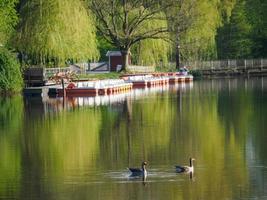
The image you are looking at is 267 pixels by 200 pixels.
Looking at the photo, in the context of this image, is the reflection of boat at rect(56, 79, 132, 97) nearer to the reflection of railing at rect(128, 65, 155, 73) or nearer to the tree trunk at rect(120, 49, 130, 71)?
the tree trunk at rect(120, 49, 130, 71)

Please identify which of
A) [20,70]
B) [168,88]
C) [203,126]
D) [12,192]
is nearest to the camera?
→ [12,192]

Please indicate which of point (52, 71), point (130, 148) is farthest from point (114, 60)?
point (130, 148)

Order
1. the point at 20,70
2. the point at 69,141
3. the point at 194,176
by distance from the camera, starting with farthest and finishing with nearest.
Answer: the point at 20,70 → the point at 69,141 → the point at 194,176

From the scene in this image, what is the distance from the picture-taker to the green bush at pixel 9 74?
53.1 meters

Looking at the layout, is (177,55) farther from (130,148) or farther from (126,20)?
(130,148)

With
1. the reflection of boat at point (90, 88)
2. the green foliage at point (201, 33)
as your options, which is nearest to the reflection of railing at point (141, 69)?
the green foliage at point (201, 33)

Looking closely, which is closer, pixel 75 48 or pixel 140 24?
Result: pixel 75 48

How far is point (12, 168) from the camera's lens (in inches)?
977

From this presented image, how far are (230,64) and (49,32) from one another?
101 ft

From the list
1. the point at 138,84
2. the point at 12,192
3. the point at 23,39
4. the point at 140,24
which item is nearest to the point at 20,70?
the point at 23,39

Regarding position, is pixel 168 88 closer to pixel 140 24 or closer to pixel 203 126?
pixel 140 24

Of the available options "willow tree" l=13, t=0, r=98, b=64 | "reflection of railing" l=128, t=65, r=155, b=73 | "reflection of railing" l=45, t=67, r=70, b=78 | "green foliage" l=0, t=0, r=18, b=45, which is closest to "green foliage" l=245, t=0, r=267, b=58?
"reflection of railing" l=128, t=65, r=155, b=73

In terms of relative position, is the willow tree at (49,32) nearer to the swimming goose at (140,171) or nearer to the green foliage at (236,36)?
the green foliage at (236,36)

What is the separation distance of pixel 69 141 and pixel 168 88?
114 ft
